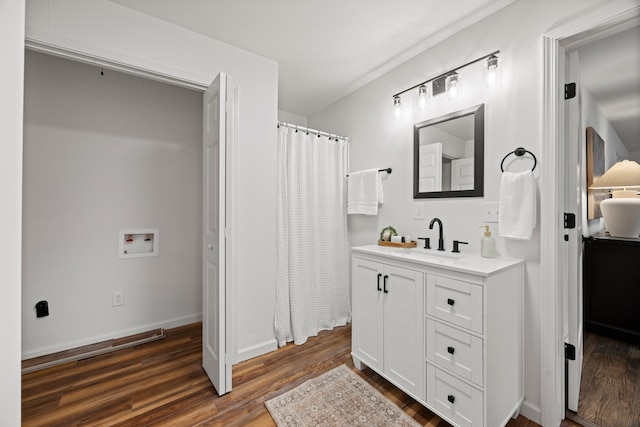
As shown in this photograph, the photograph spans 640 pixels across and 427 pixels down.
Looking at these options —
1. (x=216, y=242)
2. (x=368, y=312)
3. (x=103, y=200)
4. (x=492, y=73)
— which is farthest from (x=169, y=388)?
(x=492, y=73)

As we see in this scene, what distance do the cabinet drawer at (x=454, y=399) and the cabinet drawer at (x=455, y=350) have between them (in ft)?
0.17

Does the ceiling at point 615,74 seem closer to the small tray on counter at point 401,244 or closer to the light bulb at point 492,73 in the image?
the light bulb at point 492,73

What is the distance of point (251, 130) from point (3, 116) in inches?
74.0

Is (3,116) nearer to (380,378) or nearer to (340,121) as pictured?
(380,378)

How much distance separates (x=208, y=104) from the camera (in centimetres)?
197

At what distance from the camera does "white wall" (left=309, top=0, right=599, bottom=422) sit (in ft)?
5.06

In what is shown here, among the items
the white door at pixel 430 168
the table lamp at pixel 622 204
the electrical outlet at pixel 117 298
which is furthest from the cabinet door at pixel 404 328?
the electrical outlet at pixel 117 298

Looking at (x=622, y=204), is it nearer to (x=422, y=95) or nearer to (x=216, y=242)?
(x=422, y=95)

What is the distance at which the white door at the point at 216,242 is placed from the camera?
1.72 meters

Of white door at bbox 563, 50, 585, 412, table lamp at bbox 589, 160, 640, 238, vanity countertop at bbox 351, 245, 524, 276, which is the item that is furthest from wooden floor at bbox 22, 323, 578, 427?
table lamp at bbox 589, 160, 640, 238

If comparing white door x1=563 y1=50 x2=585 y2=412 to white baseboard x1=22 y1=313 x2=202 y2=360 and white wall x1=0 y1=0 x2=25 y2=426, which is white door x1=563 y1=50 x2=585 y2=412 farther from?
white baseboard x1=22 y1=313 x2=202 y2=360

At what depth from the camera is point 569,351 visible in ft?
5.17

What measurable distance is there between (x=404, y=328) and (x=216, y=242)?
4.29ft

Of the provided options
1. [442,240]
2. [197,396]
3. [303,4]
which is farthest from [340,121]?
[197,396]
